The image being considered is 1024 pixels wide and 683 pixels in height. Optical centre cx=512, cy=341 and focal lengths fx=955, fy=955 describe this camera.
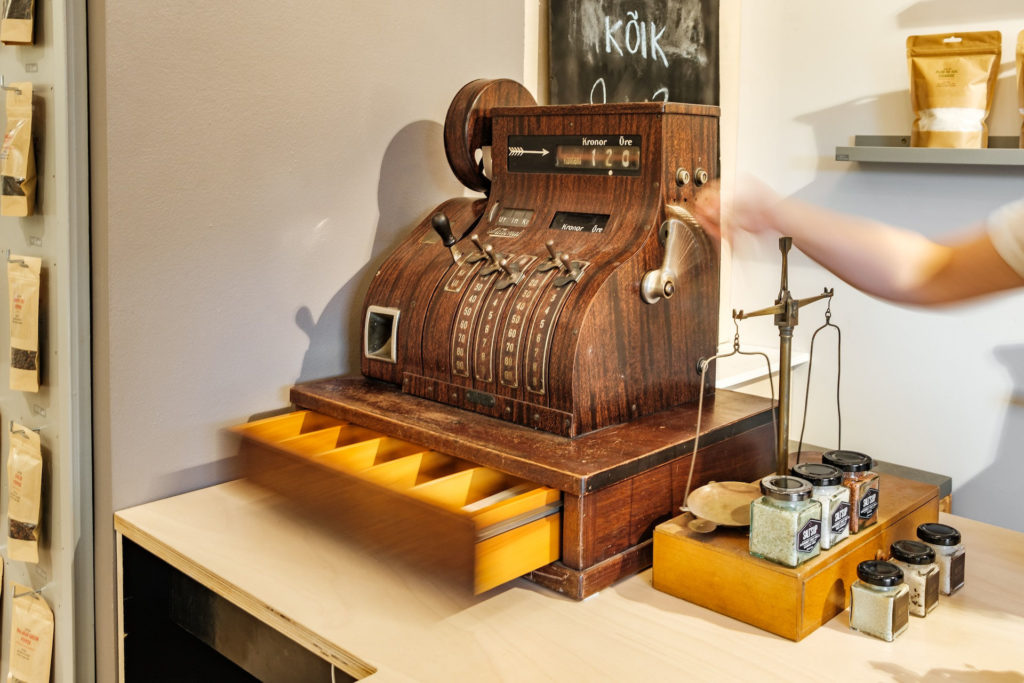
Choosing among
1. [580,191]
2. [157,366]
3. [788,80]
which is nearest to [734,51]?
[788,80]

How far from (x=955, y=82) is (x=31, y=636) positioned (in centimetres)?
236

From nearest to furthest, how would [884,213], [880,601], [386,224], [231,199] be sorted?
[880,601] → [231,199] → [386,224] → [884,213]

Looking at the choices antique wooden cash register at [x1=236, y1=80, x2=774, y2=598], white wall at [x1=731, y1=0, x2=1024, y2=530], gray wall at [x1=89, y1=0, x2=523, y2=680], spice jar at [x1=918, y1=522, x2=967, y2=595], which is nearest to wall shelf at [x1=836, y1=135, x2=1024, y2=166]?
white wall at [x1=731, y1=0, x2=1024, y2=530]

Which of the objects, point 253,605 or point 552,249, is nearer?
point 253,605

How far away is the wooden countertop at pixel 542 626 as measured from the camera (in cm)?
109

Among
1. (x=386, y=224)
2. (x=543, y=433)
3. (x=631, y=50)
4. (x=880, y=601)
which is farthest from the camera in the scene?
(x=631, y=50)

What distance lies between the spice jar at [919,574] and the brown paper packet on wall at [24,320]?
133 centimetres

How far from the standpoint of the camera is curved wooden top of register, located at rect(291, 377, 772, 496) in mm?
1270

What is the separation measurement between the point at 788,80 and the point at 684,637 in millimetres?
2089

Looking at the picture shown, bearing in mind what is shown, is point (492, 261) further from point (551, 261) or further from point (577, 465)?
point (577, 465)

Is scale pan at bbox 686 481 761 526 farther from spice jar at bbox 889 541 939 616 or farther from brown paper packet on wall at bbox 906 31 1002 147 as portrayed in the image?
brown paper packet on wall at bbox 906 31 1002 147

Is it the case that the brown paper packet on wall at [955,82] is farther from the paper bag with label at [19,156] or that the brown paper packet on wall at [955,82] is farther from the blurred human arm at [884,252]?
the paper bag with label at [19,156]

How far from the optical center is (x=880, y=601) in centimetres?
114

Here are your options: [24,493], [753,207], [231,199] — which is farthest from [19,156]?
[753,207]
